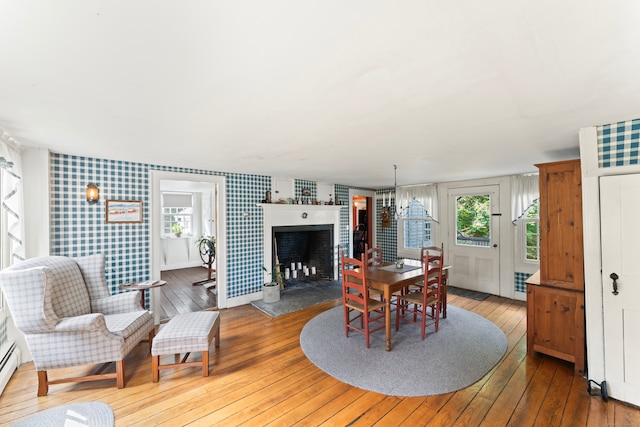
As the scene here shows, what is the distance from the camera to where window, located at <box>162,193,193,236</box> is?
7191mm

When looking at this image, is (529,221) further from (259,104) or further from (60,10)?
(60,10)

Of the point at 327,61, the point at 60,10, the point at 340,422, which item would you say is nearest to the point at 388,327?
the point at 340,422

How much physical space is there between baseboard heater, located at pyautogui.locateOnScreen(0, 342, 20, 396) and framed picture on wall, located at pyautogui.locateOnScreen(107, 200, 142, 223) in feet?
4.83

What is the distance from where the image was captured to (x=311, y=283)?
5.58 m

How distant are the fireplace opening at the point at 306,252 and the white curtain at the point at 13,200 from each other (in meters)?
3.44

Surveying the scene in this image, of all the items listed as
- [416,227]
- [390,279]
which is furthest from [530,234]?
[390,279]

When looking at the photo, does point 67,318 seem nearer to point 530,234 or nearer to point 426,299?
point 426,299

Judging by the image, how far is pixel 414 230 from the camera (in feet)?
20.3

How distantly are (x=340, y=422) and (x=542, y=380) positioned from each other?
187cm

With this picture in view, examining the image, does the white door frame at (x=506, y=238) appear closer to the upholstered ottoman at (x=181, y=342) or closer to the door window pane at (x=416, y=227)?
the door window pane at (x=416, y=227)

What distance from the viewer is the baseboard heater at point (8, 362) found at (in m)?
2.30

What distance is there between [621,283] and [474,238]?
10.3 feet

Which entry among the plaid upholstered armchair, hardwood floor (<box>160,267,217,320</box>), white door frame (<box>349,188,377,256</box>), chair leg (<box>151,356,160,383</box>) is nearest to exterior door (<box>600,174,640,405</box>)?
chair leg (<box>151,356,160,383</box>)

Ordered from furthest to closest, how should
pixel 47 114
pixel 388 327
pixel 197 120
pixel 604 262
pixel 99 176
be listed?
1. pixel 99 176
2. pixel 388 327
3. pixel 604 262
4. pixel 197 120
5. pixel 47 114
